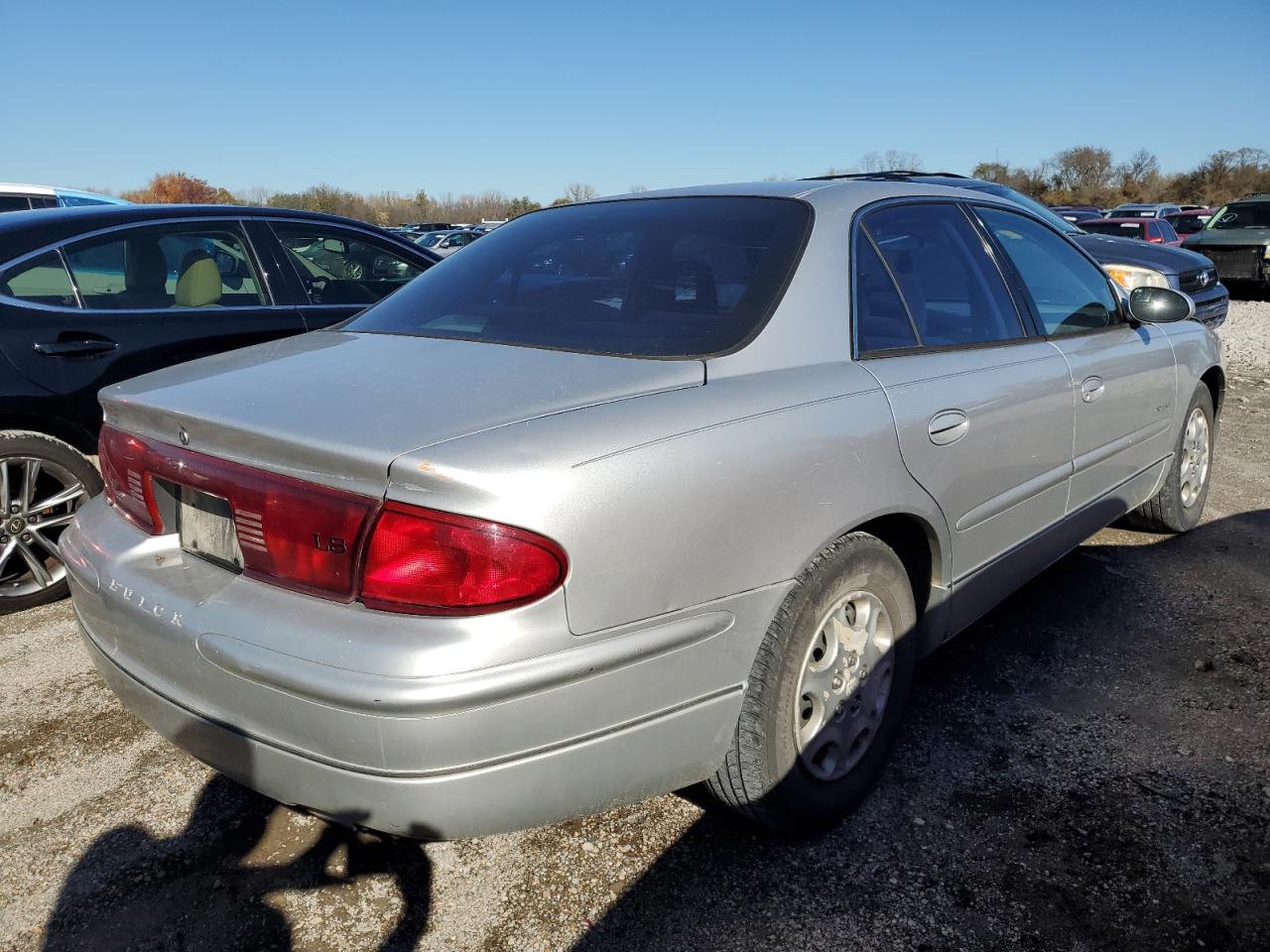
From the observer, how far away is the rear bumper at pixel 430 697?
1628 mm

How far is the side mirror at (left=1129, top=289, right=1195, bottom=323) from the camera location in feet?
11.8

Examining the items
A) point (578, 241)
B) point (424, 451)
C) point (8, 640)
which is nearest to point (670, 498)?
point (424, 451)

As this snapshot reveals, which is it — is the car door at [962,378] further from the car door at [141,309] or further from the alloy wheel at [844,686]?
the car door at [141,309]

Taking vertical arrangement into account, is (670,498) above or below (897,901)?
above

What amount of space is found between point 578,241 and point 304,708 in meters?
1.65

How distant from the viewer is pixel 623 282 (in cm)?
254

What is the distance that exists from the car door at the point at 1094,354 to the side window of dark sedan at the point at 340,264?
272 cm

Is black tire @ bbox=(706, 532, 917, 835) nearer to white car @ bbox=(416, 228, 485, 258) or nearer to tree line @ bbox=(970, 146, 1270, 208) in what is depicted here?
white car @ bbox=(416, 228, 485, 258)

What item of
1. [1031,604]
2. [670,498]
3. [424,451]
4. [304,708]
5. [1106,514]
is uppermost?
[424,451]

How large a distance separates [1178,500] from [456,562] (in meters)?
3.90

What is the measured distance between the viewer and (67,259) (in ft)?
12.4

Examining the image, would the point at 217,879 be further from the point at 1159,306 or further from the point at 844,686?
the point at 1159,306

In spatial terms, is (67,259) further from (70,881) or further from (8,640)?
(70,881)

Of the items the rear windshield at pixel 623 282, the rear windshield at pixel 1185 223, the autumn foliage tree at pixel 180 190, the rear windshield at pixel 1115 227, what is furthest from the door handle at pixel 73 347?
the autumn foliage tree at pixel 180 190
